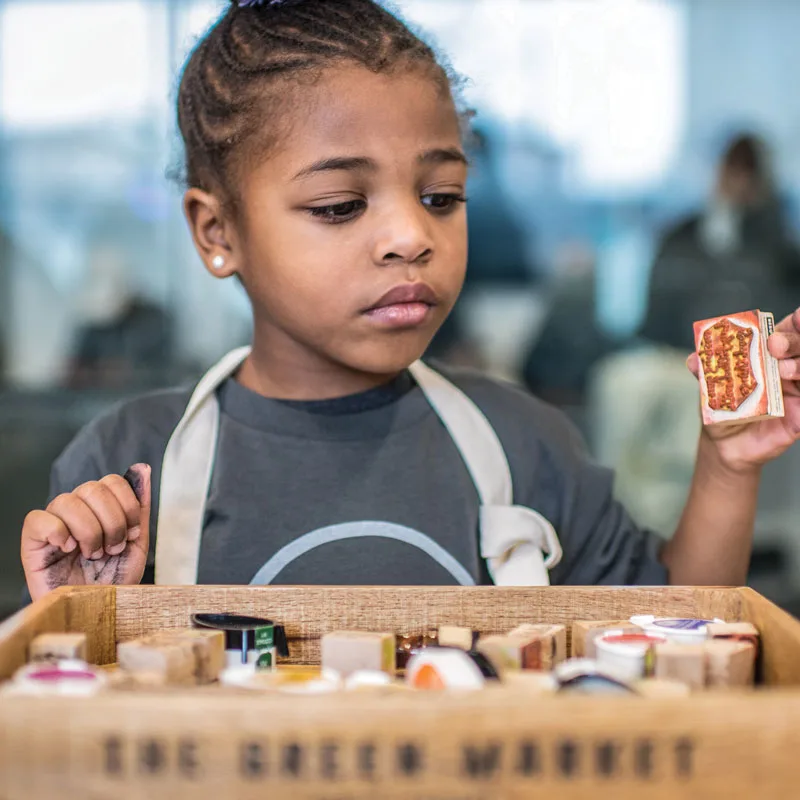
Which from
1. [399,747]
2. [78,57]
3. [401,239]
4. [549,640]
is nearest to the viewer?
[399,747]

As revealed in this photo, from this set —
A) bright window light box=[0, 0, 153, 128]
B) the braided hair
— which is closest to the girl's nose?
the braided hair

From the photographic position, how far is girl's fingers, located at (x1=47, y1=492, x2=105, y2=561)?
841 millimetres

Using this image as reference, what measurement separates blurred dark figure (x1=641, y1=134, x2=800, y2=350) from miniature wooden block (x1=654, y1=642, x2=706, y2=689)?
8.18 feet

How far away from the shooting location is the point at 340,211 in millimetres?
1020

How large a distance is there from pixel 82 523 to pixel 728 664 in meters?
0.50

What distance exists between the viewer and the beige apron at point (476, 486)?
1037 millimetres

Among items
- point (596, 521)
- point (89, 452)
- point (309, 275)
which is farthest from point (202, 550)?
point (596, 521)

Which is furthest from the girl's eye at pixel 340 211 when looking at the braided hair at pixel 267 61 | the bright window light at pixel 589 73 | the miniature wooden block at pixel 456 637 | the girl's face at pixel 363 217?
the bright window light at pixel 589 73

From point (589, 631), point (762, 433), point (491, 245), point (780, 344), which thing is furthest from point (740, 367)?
point (491, 245)

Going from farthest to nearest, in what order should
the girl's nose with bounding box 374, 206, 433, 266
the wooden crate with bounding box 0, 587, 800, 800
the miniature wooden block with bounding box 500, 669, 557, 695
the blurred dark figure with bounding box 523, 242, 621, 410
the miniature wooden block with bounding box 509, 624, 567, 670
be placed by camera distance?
the blurred dark figure with bounding box 523, 242, 621, 410 < the girl's nose with bounding box 374, 206, 433, 266 < the miniature wooden block with bounding box 509, 624, 567, 670 < the miniature wooden block with bounding box 500, 669, 557, 695 < the wooden crate with bounding box 0, 587, 800, 800

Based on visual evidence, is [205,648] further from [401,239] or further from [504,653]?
[401,239]

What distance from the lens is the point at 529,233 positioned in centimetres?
309

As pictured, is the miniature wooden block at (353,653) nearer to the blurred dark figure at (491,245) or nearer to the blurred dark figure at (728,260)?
the blurred dark figure at (491,245)

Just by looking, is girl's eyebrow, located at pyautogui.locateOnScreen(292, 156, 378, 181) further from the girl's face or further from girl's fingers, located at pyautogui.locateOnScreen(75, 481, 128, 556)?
girl's fingers, located at pyautogui.locateOnScreen(75, 481, 128, 556)
